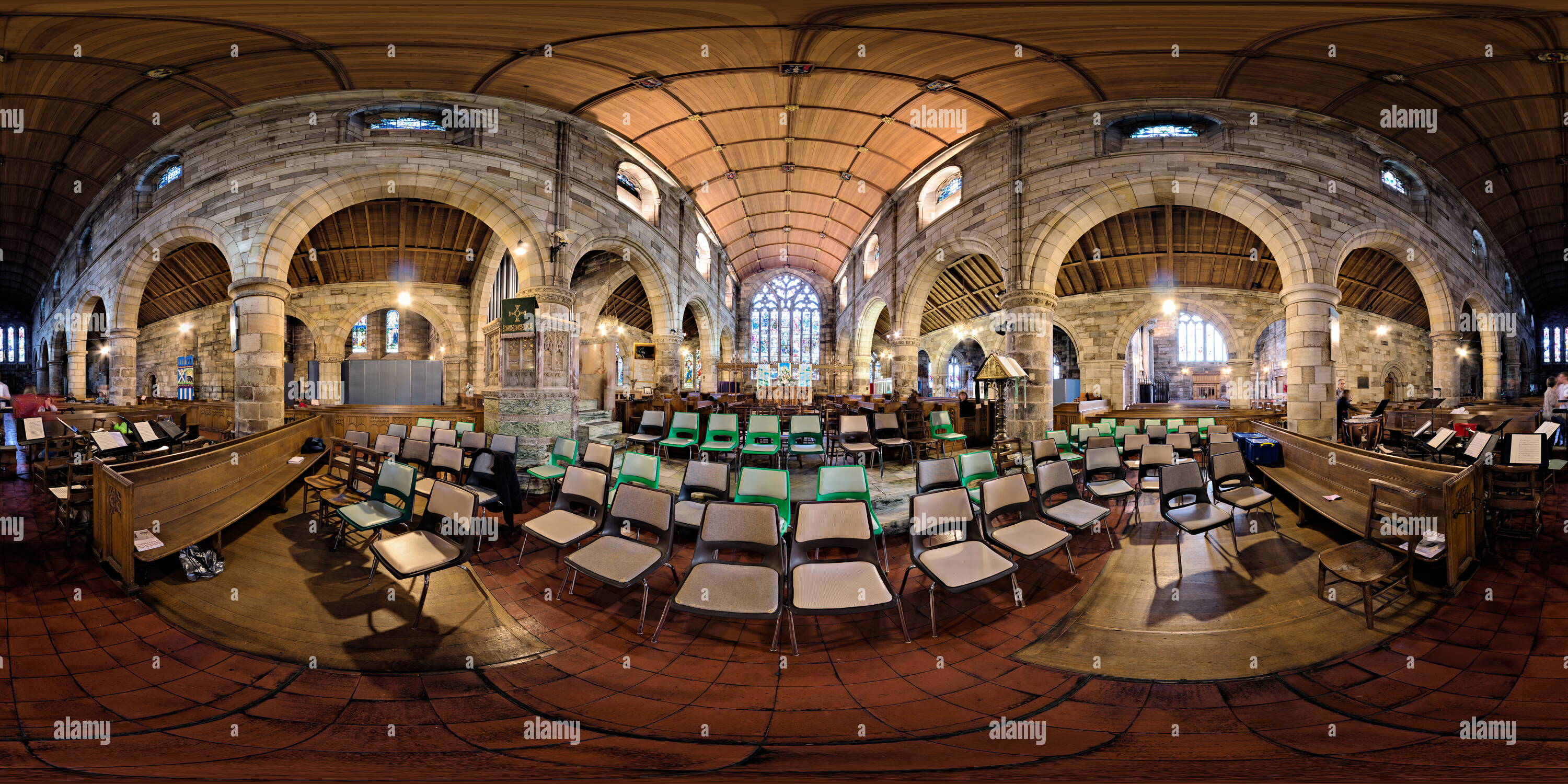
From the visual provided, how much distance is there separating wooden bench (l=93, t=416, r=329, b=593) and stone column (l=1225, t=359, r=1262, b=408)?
1869cm

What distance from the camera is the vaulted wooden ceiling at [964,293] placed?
14258mm

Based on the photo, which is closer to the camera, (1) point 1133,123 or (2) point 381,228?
(1) point 1133,123

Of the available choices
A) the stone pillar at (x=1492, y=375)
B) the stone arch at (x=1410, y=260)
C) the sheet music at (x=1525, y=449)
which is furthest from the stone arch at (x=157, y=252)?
the stone pillar at (x=1492, y=375)

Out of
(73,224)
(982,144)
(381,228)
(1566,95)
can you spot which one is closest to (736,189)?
(982,144)

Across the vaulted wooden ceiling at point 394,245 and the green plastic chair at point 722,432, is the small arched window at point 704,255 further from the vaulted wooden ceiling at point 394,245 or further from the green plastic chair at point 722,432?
the green plastic chair at point 722,432

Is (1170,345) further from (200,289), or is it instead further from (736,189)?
(200,289)

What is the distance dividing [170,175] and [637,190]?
24.9ft

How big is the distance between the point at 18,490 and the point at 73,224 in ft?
33.1

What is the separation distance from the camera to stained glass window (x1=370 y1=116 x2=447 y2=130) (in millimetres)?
7625

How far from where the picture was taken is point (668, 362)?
12.9 metres

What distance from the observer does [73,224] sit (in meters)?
11.5

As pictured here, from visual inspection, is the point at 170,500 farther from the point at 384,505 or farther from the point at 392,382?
the point at 392,382

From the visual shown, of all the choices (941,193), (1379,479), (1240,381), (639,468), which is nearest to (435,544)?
(639,468)

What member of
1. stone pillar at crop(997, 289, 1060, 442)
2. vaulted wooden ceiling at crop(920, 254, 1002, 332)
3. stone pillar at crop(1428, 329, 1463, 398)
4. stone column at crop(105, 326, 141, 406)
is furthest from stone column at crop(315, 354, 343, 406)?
stone pillar at crop(1428, 329, 1463, 398)
